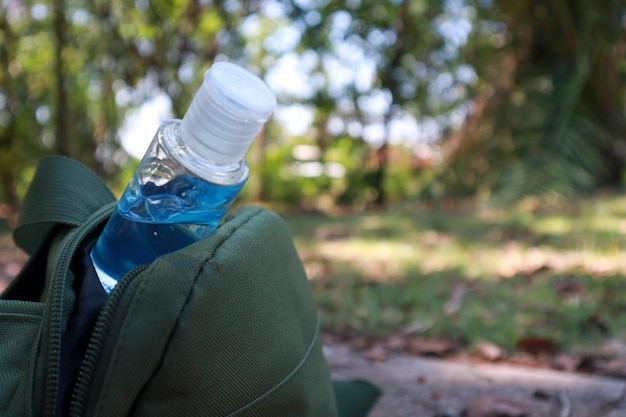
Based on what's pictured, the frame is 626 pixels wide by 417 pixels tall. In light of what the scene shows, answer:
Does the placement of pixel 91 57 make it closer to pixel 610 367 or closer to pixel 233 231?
pixel 610 367

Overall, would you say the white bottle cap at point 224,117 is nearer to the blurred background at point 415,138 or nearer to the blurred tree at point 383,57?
the blurred background at point 415,138

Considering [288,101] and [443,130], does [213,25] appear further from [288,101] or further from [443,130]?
[443,130]

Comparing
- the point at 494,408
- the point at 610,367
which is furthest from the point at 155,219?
the point at 610,367

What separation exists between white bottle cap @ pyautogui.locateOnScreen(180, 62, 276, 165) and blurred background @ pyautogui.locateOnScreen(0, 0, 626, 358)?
1.44 metres

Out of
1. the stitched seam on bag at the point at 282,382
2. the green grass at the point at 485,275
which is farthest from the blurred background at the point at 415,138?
the stitched seam on bag at the point at 282,382

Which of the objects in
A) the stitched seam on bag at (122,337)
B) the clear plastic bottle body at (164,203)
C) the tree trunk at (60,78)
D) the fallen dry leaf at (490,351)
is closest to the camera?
the stitched seam on bag at (122,337)

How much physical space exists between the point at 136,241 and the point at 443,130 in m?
8.59

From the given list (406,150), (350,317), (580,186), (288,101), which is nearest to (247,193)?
(288,101)

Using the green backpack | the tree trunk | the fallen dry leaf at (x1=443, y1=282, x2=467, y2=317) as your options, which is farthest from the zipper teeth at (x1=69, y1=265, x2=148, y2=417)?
the tree trunk

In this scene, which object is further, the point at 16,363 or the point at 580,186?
the point at 580,186

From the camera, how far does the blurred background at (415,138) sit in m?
2.76

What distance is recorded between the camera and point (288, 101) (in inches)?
385

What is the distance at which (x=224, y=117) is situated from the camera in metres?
0.86

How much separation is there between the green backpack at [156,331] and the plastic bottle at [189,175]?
1.6 inches
